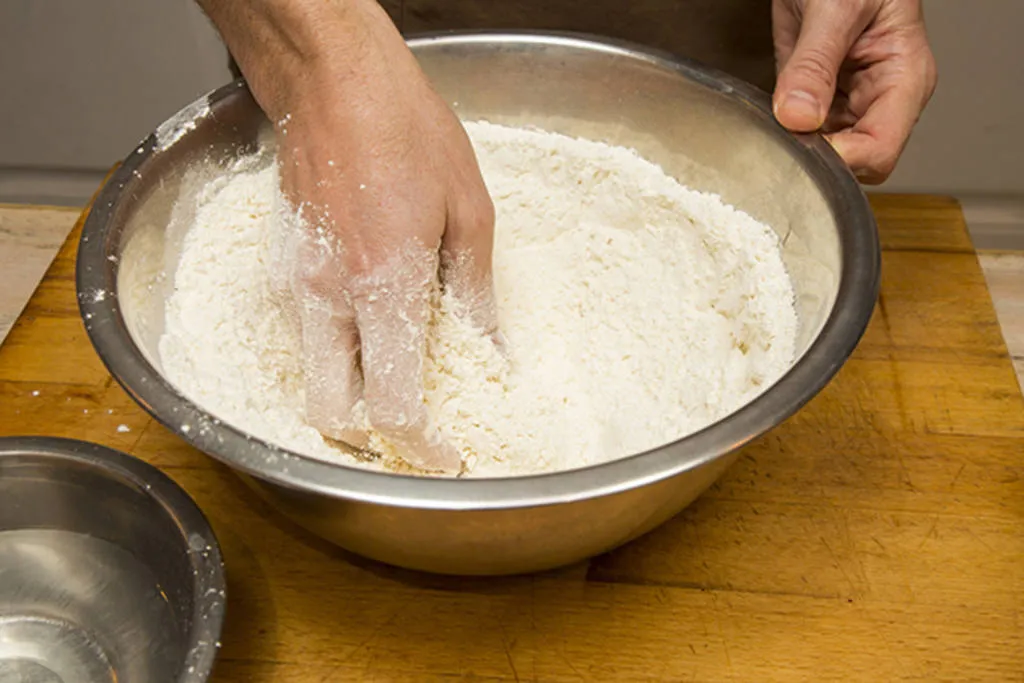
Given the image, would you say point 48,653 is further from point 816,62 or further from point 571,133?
point 816,62

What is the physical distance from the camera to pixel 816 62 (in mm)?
848

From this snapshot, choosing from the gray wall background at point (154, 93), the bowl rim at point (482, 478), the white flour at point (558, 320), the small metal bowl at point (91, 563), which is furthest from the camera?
the gray wall background at point (154, 93)

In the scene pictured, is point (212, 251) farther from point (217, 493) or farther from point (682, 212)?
point (682, 212)

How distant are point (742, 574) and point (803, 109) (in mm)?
400

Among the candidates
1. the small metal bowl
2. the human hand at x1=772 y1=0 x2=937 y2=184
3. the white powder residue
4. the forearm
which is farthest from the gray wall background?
the small metal bowl

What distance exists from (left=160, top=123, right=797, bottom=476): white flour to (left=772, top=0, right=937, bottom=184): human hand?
11 centimetres

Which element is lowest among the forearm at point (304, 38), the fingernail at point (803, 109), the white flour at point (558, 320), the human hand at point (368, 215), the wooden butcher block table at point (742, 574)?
the wooden butcher block table at point (742, 574)

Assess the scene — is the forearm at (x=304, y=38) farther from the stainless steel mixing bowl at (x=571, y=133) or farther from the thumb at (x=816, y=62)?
the thumb at (x=816, y=62)

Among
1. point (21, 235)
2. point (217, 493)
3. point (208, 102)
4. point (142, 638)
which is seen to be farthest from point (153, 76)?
point (142, 638)

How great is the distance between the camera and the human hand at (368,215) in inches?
27.4

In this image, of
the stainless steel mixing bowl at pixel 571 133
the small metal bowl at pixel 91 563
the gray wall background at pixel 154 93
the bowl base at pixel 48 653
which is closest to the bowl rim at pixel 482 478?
the stainless steel mixing bowl at pixel 571 133

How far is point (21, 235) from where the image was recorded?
1.59 meters

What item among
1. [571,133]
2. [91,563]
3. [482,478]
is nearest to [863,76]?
[571,133]

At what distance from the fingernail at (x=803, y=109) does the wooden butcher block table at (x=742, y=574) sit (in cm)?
26
